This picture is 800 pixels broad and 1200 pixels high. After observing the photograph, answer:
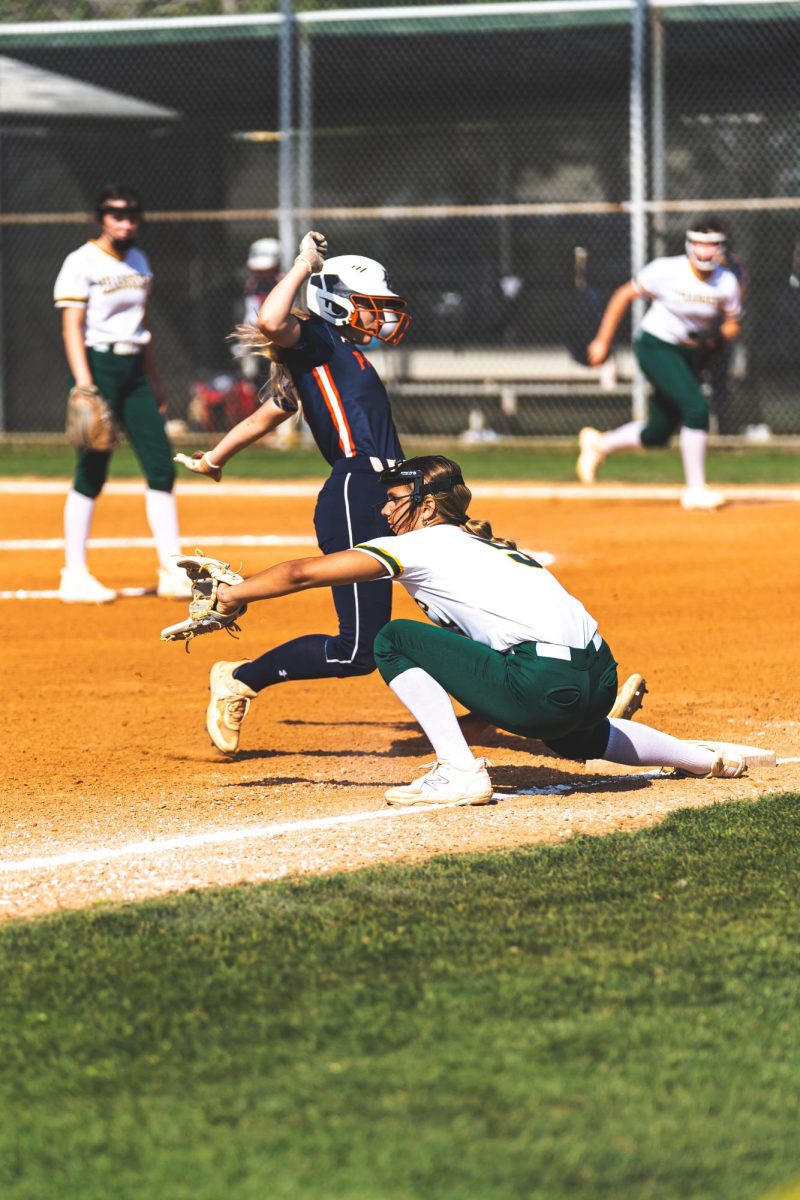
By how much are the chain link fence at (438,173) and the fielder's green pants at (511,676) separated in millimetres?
13250

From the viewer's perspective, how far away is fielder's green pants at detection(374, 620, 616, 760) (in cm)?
536

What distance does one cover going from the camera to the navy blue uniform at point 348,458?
6223 millimetres

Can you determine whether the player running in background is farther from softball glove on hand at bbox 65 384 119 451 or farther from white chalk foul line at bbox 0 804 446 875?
softball glove on hand at bbox 65 384 119 451

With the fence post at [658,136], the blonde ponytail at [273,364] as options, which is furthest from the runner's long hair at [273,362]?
the fence post at [658,136]

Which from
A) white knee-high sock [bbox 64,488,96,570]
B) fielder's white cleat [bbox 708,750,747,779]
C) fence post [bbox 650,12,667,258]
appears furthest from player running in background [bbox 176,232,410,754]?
fence post [bbox 650,12,667,258]

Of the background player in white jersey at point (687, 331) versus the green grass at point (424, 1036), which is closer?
the green grass at point (424, 1036)

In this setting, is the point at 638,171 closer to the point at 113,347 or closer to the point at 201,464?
the point at 113,347

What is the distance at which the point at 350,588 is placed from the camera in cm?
627

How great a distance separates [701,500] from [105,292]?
528 cm

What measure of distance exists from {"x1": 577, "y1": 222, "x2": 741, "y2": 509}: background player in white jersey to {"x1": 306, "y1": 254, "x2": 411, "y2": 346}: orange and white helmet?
23.9 ft

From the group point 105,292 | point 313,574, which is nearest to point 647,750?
point 313,574

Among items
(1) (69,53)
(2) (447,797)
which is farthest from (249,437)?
(1) (69,53)

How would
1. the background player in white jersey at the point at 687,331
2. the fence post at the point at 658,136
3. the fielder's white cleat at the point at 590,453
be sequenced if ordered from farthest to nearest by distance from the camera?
1. the fence post at the point at 658,136
2. the fielder's white cleat at the point at 590,453
3. the background player in white jersey at the point at 687,331

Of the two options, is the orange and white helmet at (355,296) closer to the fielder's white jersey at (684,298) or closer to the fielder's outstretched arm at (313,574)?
the fielder's outstretched arm at (313,574)
